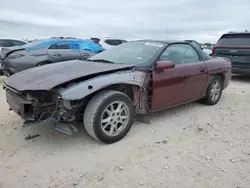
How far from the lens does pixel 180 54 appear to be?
4.27 meters

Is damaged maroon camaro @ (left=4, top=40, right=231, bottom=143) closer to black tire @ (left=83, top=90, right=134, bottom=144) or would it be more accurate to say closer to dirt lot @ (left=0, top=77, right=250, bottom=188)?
black tire @ (left=83, top=90, right=134, bottom=144)

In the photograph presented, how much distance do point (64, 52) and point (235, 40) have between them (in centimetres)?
539

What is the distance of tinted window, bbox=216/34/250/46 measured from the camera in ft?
24.3

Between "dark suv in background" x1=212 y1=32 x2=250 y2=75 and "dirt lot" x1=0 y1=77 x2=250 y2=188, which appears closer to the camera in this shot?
"dirt lot" x1=0 y1=77 x2=250 y2=188

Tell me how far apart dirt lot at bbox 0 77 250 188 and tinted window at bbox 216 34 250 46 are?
420cm

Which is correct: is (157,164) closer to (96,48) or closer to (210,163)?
(210,163)

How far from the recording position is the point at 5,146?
10.5 feet

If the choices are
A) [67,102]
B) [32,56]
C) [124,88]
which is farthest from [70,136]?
[32,56]

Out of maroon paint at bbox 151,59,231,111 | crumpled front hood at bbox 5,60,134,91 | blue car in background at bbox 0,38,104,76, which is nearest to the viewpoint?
crumpled front hood at bbox 5,60,134,91

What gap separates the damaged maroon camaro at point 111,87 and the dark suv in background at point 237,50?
3454mm

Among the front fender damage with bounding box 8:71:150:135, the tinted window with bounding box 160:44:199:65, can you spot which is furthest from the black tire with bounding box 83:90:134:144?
the tinted window with bounding box 160:44:199:65

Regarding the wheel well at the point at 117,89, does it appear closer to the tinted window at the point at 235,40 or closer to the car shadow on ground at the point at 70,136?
the car shadow on ground at the point at 70,136

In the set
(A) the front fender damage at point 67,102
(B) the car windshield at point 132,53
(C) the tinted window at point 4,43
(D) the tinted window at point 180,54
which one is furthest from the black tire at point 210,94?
(C) the tinted window at point 4,43

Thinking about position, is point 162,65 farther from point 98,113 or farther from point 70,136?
point 70,136
